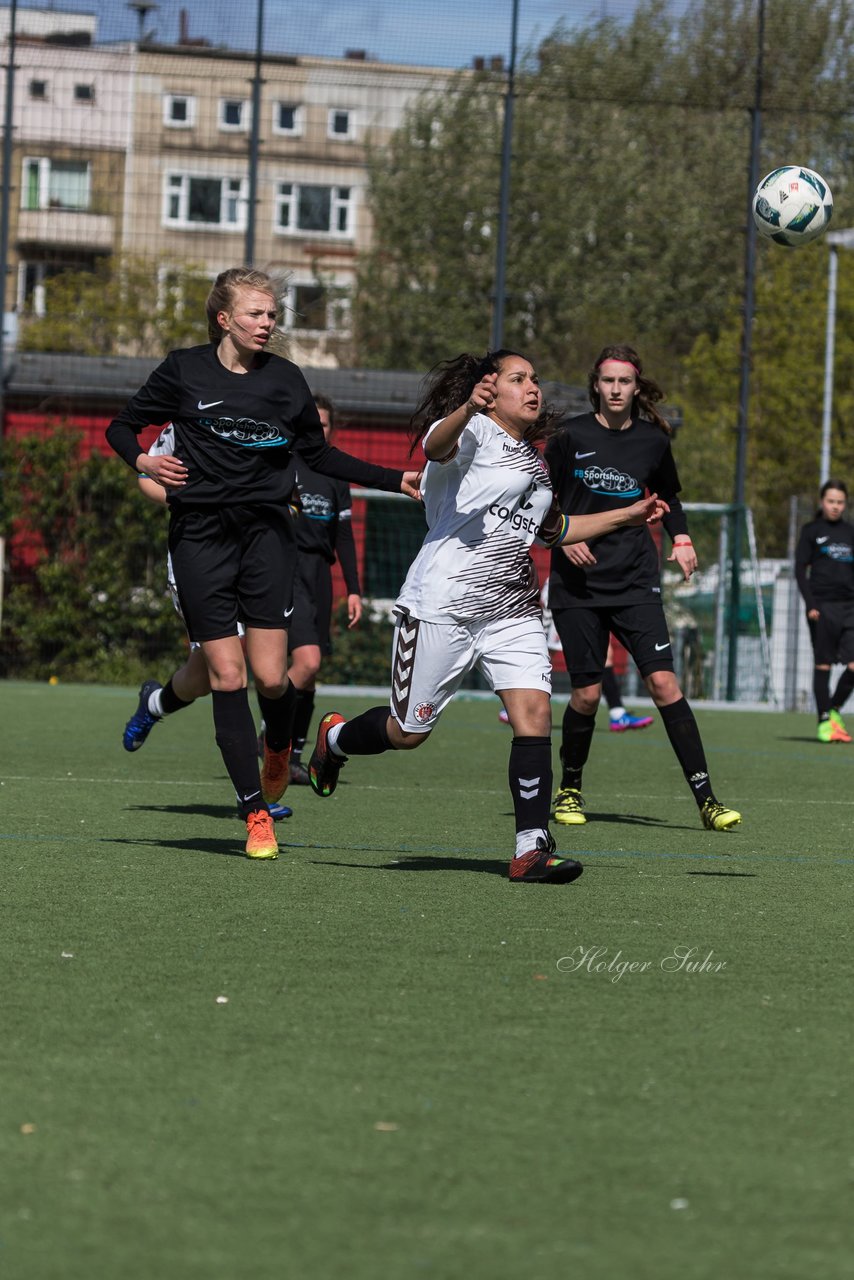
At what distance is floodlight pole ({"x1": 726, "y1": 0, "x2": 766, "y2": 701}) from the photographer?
20.0 m

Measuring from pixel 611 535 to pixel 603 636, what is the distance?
465mm

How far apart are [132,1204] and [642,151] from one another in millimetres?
48883

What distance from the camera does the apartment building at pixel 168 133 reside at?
22.4 meters

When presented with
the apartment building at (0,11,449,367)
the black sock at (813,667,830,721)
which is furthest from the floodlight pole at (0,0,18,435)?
the black sock at (813,667,830,721)

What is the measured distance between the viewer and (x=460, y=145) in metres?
43.8

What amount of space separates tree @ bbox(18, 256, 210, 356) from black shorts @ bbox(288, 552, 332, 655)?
89.4ft

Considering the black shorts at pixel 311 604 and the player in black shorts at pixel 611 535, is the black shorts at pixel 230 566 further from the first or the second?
the black shorts at pixel 311 604

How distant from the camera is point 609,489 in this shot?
8289 mm

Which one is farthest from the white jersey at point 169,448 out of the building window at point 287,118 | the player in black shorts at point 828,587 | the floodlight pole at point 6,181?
the building window at point 287,118

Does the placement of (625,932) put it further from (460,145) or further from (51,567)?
(460,145)

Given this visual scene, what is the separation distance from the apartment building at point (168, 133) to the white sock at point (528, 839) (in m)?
12.7

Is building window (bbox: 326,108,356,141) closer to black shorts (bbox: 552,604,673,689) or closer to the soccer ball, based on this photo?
the soccer ball

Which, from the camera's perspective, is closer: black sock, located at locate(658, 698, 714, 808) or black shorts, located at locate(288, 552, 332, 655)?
black sock, located at locate(658, 698, 714, 808)

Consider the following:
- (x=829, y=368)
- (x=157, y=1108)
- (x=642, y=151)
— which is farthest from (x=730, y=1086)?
(x=642, y=151)
